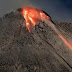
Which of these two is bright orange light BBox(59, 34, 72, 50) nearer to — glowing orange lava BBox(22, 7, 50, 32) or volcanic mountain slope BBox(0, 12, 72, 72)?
volcanic mountain slope BBox(0, 12, 72, 72)

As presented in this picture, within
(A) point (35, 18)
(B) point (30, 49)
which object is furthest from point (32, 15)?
(B) point (30, 49)

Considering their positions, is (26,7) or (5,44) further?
(26,7)

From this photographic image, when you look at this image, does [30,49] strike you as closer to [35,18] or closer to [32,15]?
[35,18]

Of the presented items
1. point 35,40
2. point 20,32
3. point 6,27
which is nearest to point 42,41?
point 35,40

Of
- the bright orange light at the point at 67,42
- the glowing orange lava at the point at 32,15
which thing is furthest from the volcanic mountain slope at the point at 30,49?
the bright orange light at the point at 67,42

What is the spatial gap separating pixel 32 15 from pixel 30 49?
15.6m

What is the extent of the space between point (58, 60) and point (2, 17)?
23481mm

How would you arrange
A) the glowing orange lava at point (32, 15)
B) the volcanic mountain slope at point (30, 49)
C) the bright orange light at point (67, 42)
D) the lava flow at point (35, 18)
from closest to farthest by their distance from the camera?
the volcanic mountain slope at point (30, 49) < the bright orange light at point (67, 42) < the lava flow at point (35, 18) < the glowing orange lava at point (32, 15)

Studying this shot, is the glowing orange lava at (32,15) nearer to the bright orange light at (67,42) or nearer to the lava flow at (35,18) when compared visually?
the lava flow at (35,18)

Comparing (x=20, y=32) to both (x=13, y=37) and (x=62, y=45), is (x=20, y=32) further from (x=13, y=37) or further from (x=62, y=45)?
(x=62, y=45)

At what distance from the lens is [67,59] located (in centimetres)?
6812

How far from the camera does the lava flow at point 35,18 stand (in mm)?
74113

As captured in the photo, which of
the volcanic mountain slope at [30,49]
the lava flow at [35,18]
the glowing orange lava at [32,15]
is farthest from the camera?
the glowing orange lava at [32,15]

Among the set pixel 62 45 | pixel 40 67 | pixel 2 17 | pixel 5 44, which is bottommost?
pixel 40 67
